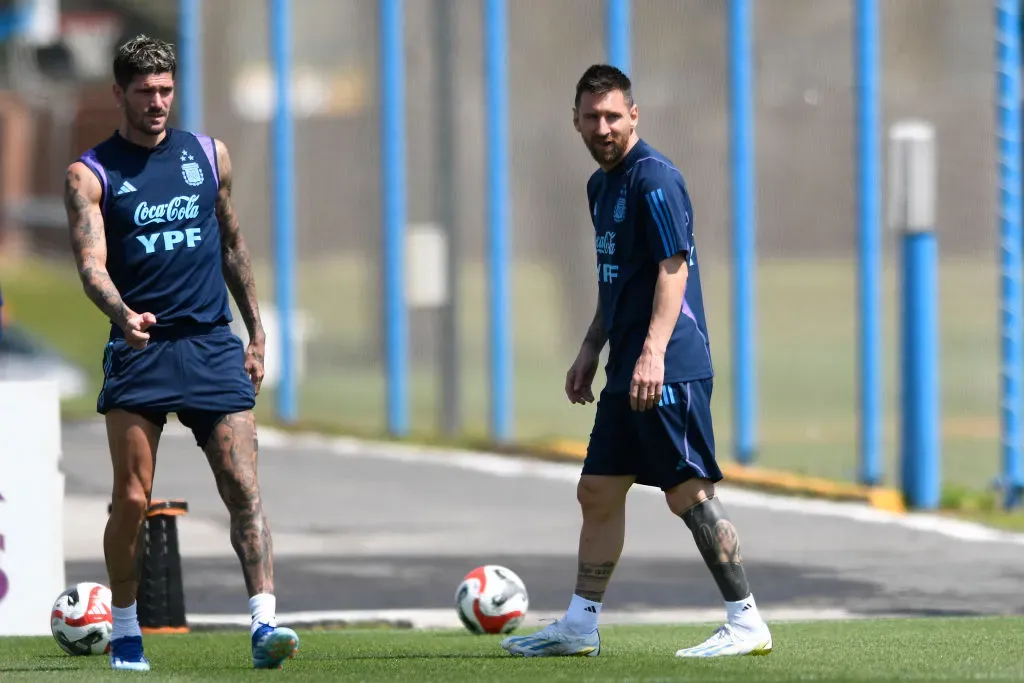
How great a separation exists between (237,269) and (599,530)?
1.57 metres

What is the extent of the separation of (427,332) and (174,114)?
11311mm

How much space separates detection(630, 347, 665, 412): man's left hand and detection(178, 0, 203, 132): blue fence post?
16976mm

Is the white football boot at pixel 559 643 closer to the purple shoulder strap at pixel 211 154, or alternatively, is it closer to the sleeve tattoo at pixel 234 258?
the sleeve tattoo at pixel 234 258

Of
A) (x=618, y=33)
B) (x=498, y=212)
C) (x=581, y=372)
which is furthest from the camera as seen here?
(x=498, y=212)

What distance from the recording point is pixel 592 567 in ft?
27.2

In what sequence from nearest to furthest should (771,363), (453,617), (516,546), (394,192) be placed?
(453,617)
(516,546)
(771,363)
(394,192)

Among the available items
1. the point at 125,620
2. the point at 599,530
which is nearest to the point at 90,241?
the point at 125,620

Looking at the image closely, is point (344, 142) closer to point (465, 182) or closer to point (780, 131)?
point (465, 182)

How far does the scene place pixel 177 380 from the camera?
7980 millimetres

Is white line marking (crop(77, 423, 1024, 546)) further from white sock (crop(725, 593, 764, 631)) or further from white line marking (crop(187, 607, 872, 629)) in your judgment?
white sock (crop(725, 593, 764, 631))

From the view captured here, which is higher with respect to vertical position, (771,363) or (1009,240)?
(1009,240)

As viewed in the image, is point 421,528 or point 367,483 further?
point 367,483

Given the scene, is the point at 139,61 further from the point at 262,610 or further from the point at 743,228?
the point at 743,228

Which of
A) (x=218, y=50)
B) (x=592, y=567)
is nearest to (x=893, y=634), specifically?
(x=592, y=567)
